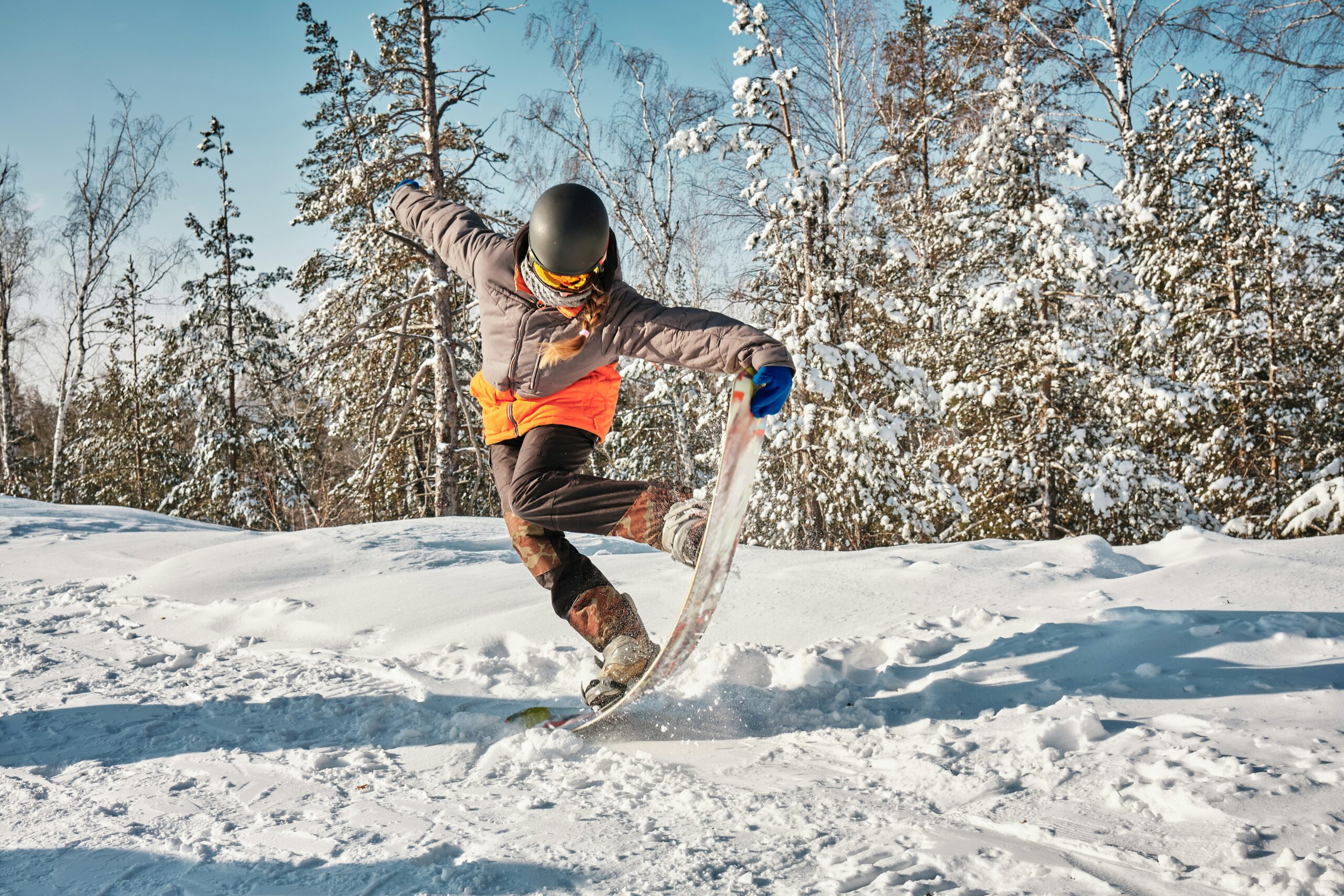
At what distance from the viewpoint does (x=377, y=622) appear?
151 inches

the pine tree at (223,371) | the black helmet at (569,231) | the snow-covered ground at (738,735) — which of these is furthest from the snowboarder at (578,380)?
the pine tree at (223,371)

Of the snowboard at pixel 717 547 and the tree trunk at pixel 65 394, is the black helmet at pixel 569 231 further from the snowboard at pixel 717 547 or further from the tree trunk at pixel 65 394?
the tree trunk at pixel 65 394

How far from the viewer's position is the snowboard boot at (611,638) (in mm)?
2723

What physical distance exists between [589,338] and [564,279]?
0.80 ft

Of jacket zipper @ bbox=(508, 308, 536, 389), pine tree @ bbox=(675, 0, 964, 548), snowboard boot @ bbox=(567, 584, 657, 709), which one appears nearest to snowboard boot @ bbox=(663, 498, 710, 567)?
snowboard boot @ bbox=(567, 584, 657, 709)

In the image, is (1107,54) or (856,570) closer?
(856,570)

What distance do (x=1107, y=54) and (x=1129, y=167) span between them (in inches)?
131

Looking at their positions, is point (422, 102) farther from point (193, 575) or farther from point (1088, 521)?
point (1088, 521)

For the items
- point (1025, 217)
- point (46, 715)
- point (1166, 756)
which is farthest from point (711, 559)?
point (1025, 217)

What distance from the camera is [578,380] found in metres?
2.81

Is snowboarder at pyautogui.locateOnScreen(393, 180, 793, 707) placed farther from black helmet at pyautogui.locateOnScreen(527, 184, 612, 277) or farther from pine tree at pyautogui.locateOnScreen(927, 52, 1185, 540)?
pine tree at pyautogui.locateOnScreen(927, 52, 1185, 540)

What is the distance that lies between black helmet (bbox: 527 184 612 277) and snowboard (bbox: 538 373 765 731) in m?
0.64

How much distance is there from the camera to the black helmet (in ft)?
7.99

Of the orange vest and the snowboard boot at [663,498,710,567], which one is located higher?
the orange vest
